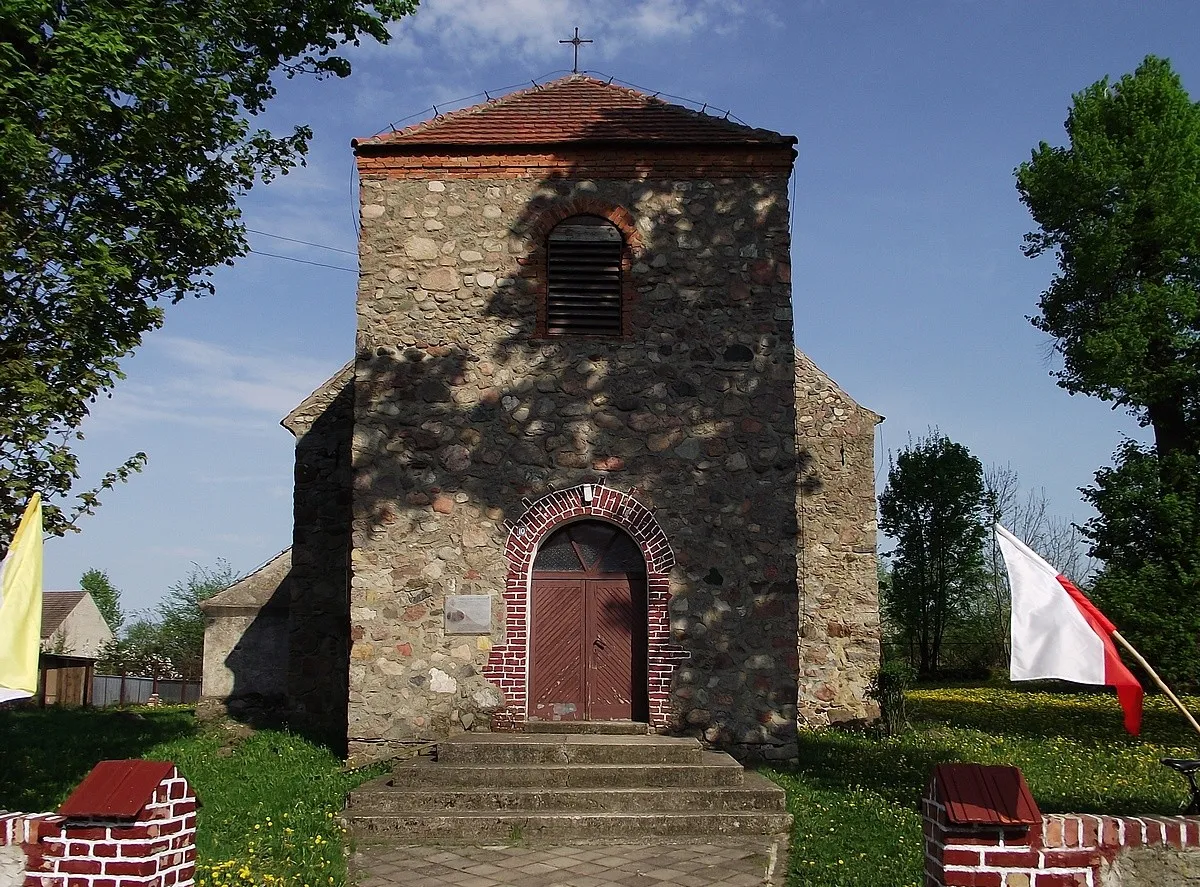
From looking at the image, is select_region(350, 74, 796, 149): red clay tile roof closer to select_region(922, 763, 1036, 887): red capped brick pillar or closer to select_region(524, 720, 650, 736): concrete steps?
select_region(524, 720, 650, 736): concrete steps

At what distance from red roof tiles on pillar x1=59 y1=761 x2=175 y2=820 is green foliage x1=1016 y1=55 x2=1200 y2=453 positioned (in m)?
17.2

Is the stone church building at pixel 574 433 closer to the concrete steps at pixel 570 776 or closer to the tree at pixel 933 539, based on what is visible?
the concrete steps at pixel 570 776

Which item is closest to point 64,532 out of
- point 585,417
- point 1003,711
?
point 585,417

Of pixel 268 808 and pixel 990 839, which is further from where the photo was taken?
pixel 268 808

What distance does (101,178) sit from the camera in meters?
9.31

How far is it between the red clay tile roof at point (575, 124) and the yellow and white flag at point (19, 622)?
793 centimetres

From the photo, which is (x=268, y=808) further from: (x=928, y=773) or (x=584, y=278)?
(x=928, y=773)

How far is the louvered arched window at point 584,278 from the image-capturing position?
11.8 meters

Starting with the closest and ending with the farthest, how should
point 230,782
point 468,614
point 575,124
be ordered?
point 230,782 < point 468,614 < point 575,124

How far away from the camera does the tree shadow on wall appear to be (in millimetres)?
11203

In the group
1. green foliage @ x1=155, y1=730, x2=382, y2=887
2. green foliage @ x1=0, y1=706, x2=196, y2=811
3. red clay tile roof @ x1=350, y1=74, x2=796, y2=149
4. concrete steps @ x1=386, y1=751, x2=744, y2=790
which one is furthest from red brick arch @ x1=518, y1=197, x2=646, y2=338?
green foliage @ x1=0, y1=706, x2=196, y2=811

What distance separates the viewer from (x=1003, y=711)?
1797 cm

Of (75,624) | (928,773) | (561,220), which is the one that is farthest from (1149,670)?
(75,624)

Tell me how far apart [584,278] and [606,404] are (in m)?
1.59
